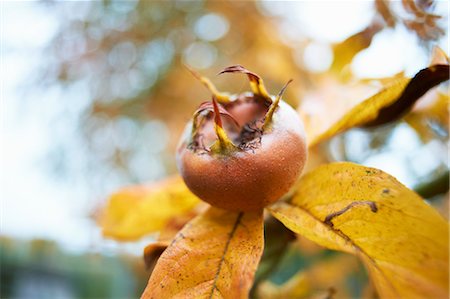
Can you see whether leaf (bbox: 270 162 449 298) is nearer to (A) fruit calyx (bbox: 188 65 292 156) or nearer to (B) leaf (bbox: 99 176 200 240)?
(A) fruit calyx (bbox: 188 65 292 156)

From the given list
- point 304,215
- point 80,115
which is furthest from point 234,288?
point 80,115

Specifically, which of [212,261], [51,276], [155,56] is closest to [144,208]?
[212,261]

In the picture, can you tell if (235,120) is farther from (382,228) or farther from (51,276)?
(51,276)

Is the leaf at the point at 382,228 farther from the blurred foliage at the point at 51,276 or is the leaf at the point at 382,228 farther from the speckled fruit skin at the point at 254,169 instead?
the blurred foliage at the point at 51,276

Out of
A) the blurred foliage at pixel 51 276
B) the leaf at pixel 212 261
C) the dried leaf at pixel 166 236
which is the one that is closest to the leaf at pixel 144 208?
the dried leaf at pixel 166 236

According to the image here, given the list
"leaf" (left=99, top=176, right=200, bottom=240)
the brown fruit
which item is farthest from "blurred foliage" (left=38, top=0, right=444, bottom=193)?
the brown fruit

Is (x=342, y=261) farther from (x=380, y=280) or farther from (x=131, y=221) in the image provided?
(x=380, y=280)
